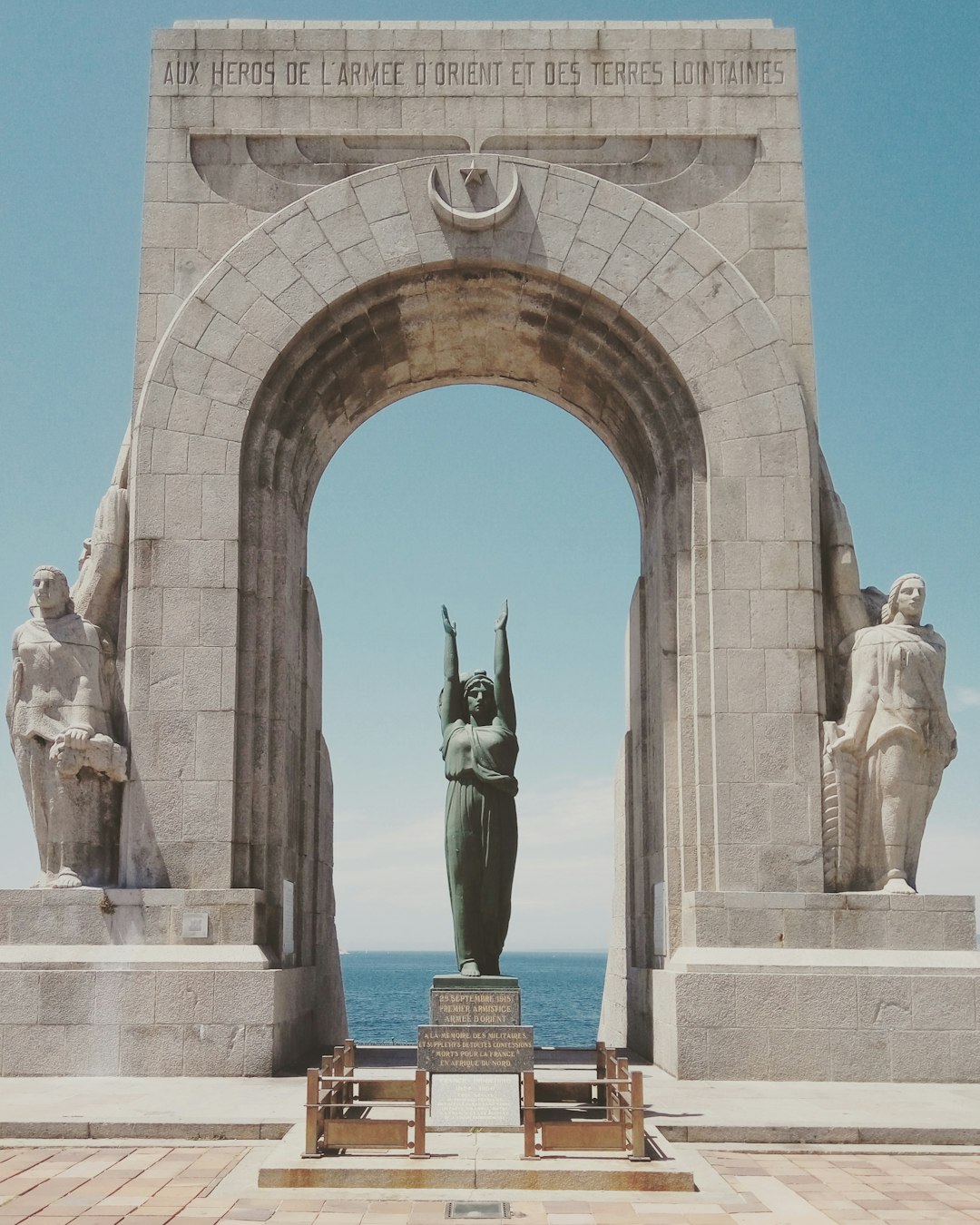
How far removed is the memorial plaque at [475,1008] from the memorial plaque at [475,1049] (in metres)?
0.38

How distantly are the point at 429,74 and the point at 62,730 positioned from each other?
815 cm

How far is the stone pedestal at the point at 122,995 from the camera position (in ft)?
41.1

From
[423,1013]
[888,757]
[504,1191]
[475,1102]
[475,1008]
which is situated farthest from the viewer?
[423,1013]

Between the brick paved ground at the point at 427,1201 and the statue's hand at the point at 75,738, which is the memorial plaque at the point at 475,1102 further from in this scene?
the statue's hand at the point at 75,738

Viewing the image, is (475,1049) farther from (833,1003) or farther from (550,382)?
(550,382)

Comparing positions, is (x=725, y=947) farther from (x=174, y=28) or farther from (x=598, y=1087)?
(x=174, y=28)

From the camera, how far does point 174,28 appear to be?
15.6 m

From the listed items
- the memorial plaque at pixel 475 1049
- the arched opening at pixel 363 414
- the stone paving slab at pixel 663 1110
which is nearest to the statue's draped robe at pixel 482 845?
the memorial plaque at pixel 475 1049

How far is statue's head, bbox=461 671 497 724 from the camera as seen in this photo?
38.8 ft

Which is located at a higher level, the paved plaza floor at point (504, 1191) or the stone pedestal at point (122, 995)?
the stone pedestal at point (122, 995)

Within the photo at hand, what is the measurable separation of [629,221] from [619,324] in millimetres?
1087

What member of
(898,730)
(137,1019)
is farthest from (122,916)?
(898,730)

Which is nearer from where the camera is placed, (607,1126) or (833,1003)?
(607,1126)

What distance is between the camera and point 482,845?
1150 centimetres
